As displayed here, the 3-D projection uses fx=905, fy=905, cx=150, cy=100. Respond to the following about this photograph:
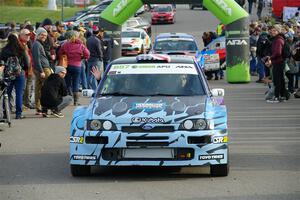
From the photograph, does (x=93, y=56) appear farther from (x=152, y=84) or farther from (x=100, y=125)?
(x=100, y=125)

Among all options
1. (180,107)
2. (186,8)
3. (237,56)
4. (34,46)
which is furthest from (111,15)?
(186,8)

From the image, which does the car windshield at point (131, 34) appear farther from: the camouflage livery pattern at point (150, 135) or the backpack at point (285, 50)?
the camouflage livery pattern at point (150, 135)

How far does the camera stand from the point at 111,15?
28.7 m

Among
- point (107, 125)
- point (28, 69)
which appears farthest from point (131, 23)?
point (107, 125)

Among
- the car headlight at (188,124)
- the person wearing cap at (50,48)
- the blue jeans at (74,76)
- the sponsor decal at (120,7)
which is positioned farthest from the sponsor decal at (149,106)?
the sponsor decal at (120,7)

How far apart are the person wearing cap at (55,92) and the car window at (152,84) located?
580 centimetres

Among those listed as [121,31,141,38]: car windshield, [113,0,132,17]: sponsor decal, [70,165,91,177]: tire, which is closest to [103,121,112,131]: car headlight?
[70,165,91,177]: tire

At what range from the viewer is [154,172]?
11.6m

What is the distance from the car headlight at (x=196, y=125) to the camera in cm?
1073

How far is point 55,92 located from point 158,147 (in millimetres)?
7656

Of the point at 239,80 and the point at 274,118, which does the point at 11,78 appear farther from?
the point at 239,80

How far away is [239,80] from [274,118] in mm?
9630

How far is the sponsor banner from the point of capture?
40.4 ft

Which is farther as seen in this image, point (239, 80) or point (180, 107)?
point (239, 80)
